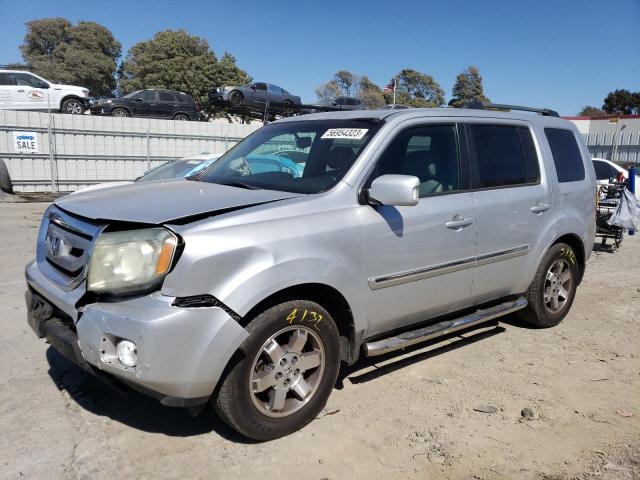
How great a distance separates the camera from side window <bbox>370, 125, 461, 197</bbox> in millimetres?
3570

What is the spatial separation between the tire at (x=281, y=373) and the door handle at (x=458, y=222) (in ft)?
3.80

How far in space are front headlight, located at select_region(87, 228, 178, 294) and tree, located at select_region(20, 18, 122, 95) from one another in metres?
64.2

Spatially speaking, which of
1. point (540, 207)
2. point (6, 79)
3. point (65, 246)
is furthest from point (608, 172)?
point (6, 79)

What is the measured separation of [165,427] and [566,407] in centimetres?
254

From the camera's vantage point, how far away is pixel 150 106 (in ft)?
75.5

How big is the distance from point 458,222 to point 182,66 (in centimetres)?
5288

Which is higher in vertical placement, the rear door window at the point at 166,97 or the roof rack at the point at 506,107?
the rear door window at the point at 166,97

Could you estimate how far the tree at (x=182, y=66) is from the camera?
168 ft

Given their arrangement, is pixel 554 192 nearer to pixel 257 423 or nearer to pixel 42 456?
pixel 257 423

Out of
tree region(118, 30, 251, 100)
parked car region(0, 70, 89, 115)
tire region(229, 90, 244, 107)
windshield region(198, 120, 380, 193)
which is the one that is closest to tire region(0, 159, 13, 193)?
parked car region(0, 70, 89, 115)

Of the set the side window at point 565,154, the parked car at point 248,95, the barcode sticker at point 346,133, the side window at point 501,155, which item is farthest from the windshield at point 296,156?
the parked car at point 248,95

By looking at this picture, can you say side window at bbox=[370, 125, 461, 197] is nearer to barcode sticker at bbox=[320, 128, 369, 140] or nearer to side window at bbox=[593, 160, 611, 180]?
barcode sticker at bbox=[320, 128, 369, 140]

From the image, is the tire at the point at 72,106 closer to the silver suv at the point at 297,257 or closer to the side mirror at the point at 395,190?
the silver suv at the point at 297,257

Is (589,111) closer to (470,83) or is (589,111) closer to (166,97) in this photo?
(470,83)
